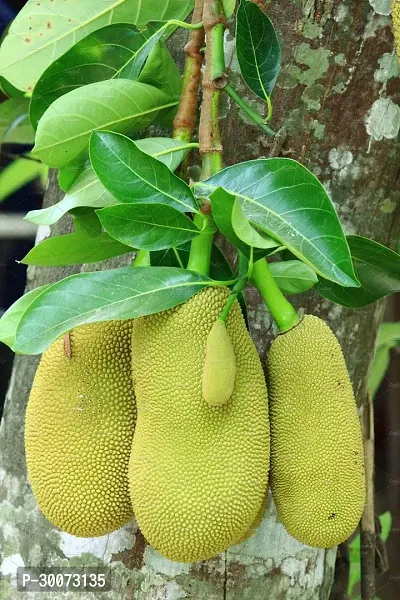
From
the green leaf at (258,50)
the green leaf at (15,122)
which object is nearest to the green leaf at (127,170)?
the green leaf at (258,50)

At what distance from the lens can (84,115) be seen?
2.70 feet

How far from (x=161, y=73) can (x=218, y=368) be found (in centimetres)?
37

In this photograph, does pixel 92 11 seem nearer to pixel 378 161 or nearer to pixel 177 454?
pixel 378 161

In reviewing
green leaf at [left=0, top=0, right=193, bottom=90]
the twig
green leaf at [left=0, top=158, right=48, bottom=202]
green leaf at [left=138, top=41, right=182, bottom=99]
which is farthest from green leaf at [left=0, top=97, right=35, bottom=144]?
the twig

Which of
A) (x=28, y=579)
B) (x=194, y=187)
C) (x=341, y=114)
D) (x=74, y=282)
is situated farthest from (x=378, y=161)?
(x=28, y=579)

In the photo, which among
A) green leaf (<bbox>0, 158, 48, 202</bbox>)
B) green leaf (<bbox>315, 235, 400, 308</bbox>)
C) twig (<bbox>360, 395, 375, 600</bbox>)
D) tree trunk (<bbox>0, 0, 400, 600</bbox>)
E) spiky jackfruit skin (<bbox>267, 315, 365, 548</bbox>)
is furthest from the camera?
green leaf (<bbox>0, 158, 48, 202</bbox>)

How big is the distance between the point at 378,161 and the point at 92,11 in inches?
16.0

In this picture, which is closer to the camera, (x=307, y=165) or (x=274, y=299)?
(x=274, y=299)

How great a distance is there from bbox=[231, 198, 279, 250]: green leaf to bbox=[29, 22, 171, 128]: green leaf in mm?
330

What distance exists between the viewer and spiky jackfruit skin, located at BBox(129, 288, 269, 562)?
28.1 inches

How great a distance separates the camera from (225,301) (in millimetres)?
766

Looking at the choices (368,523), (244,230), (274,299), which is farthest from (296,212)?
(368,523)

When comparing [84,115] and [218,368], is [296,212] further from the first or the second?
[84,115]

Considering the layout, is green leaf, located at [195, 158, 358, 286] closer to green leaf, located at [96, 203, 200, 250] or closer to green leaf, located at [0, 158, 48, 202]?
green leaf, located at [96, 203, 200, 250]
